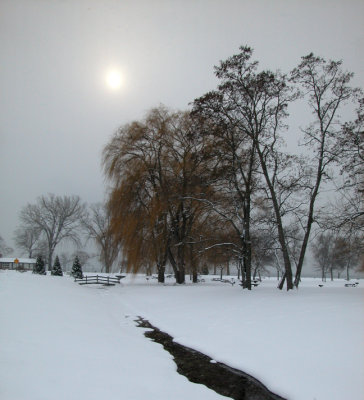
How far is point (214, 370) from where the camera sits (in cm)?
579

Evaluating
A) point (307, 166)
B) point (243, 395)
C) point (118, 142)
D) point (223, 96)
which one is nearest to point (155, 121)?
point (118, 142)

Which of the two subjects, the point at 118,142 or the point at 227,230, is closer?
the point at 227,230

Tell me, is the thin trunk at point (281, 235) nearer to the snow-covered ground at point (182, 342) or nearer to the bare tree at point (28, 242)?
the snow-covered ground at point (182, 342)

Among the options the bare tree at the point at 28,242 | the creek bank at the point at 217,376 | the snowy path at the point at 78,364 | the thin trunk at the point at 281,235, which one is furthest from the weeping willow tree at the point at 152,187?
the bare tree at the point at 28,242

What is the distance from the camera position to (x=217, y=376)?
5.47 metres

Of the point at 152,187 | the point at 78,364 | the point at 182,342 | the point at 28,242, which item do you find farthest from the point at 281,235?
the point at 28,242

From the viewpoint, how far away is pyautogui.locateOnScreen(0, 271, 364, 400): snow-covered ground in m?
4.19

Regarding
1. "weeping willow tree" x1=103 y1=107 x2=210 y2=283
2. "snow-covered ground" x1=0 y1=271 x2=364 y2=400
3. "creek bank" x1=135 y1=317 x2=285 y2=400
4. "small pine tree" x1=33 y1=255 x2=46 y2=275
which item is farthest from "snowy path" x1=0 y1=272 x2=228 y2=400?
"small pine tree" x1=33 y1=255 x2=46 y2=275

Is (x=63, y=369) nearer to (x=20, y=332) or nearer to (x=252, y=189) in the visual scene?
(x=20, y=332)

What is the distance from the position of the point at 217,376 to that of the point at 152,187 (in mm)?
19033

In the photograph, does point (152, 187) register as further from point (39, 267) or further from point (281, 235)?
point (39, 267)

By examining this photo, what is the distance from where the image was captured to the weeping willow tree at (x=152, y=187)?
2214 centimetres

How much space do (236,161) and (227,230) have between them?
7551mm

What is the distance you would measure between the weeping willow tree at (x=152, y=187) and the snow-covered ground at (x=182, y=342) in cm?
1194
